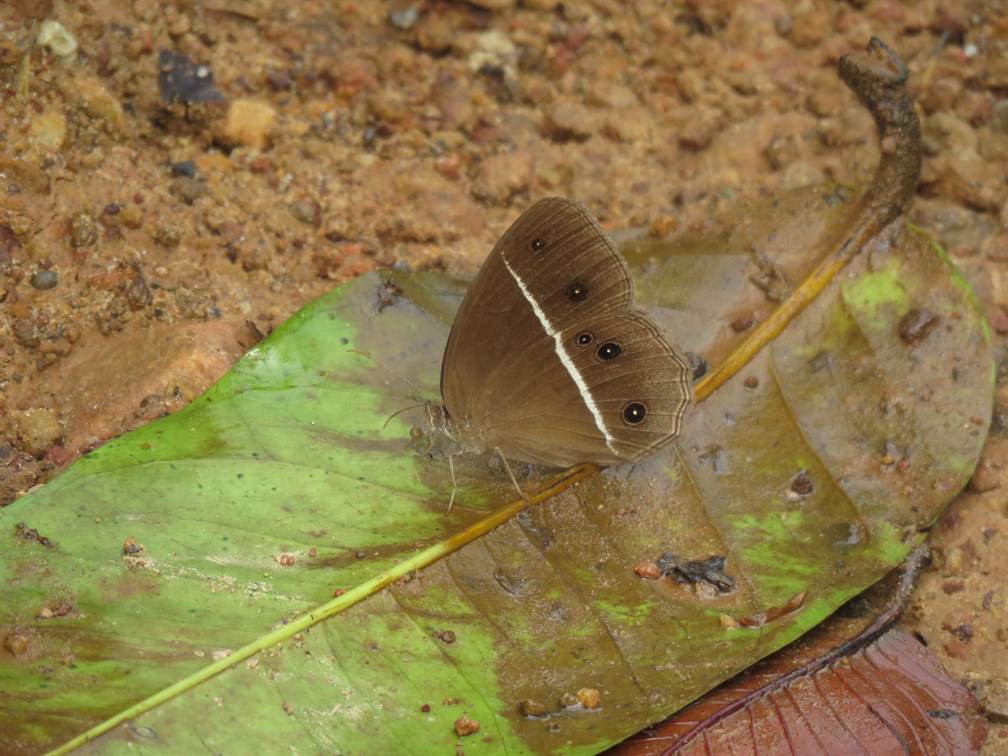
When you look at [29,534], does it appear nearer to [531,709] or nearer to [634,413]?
[531,709]

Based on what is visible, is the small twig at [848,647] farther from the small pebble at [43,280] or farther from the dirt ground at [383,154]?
the small pebble at [43,280]

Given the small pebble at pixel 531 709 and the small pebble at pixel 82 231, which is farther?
the small pebble at pixel 82 231

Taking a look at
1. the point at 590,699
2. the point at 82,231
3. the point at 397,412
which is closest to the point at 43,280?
the point at 82,231

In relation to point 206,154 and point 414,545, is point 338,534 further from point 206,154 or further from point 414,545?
point 206,154

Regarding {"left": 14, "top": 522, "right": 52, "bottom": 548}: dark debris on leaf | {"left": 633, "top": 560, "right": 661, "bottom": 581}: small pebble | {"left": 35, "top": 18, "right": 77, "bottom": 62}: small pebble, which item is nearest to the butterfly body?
{"left": 633, "top": 560, "right": 661, "bottom": 581}: small pebble

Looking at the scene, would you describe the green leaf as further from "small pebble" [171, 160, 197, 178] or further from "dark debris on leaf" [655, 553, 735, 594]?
"small pebble" [171, 160, 197, 178]

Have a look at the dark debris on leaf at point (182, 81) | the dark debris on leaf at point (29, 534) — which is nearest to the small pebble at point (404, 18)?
the dark debris on leaf at point (182, 81)
